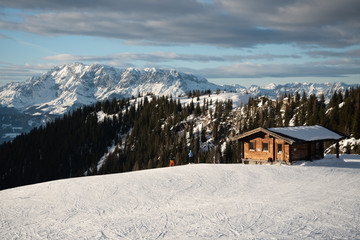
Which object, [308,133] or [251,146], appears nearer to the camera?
[308,133]

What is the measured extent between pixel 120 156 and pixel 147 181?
114 m

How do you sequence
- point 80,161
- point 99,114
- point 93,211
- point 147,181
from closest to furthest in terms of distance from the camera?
point 93,211, point 147,181, point 80,161, point 99,114

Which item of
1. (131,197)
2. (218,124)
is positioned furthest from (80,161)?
(131,197)

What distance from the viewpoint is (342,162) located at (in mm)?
37156

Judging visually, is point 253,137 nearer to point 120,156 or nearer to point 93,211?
point 93,211

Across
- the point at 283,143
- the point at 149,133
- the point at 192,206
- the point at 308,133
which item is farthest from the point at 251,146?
the point at 149,133

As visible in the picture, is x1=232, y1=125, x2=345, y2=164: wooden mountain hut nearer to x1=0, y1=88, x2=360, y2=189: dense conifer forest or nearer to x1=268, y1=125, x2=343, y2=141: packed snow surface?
x1=268, y1=125, x2=343, y2=141: packed snow surface

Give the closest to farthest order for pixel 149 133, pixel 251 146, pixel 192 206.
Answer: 1. pixel 192 206
2. pixel 251 146
3. pixel 149 133

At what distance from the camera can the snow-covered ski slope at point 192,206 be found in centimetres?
1390

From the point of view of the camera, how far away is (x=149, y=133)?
470ft

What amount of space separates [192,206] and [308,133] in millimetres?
25788

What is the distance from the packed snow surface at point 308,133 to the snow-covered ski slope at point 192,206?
9.08 meters

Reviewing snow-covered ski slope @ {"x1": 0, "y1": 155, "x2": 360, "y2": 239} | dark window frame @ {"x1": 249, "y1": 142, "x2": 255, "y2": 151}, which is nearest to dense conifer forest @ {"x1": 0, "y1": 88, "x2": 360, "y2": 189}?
dark window frame @ {"x1": 249, "y1": 142, "x2": 255, "y2": 151}

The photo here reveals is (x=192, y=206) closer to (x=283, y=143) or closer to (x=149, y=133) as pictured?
(x=283, y=143)
